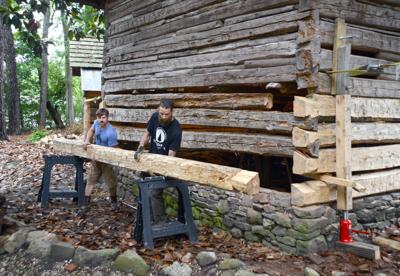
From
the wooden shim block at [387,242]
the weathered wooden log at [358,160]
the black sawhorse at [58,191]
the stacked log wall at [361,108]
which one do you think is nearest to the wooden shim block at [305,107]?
the stacked log wall at [361,108]

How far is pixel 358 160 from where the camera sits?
5496 millimetres

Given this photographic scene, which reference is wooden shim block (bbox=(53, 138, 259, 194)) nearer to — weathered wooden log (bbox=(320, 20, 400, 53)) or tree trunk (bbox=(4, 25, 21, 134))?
weathered wooden log (bbox=(320, 20, 400, 53))

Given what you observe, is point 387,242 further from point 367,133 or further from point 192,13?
point 192,13

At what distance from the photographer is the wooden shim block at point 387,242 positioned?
17.6 ft

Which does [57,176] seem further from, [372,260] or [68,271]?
[372,260]

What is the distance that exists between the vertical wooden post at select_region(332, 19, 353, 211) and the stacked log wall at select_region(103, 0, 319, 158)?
43 cm

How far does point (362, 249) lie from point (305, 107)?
1.91 metres

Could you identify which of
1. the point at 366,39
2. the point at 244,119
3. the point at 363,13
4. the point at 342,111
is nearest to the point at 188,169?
the point at 244,119

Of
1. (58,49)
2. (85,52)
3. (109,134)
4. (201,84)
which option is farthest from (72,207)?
(58,49)

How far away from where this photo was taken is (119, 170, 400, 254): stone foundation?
5117mm

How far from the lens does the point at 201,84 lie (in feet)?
21.6

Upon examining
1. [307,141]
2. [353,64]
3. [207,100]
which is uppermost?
[353,64]

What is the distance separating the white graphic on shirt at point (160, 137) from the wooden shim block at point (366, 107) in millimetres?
2004

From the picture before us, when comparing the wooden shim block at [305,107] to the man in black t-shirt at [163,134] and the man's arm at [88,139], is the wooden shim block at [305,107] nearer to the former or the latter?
the man in black t-shirt at [163,134]
